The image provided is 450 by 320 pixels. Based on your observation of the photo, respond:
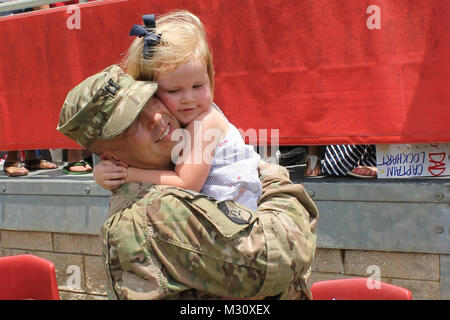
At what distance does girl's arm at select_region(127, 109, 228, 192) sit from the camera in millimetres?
1731

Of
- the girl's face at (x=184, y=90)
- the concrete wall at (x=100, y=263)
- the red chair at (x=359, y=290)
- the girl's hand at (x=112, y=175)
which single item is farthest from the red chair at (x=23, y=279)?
the girl's face at (x=184, y=90)

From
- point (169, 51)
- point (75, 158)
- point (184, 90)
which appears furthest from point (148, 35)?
point (75, 158)

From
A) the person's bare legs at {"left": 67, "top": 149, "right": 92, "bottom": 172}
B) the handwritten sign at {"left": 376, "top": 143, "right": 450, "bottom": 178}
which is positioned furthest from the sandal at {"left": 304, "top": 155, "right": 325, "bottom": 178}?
the person's bare legs at {"left": 67, "top": 149, "right": 92, "bottom": 172}

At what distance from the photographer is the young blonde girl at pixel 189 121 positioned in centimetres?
177

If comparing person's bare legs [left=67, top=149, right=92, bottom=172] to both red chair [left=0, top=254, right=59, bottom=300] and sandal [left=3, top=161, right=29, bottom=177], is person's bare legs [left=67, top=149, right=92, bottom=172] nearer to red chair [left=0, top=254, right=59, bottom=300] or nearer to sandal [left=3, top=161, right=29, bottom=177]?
sandal [left=3, top=161, right=29, bottom=177]

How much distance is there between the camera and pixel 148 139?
5.49 feet

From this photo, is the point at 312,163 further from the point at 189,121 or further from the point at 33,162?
the point at 33,162

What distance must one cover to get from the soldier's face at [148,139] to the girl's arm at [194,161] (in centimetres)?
4

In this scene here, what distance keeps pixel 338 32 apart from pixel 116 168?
7.18 ft

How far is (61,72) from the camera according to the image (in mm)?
4418

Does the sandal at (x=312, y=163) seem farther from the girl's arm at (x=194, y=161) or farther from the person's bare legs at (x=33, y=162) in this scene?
the person's bare legs at (x=33, y=162)

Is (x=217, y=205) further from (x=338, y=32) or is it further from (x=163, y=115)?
(x=338, y=32)

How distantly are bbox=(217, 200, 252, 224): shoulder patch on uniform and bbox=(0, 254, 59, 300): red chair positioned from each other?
1.86 m

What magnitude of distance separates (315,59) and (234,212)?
214 cm
